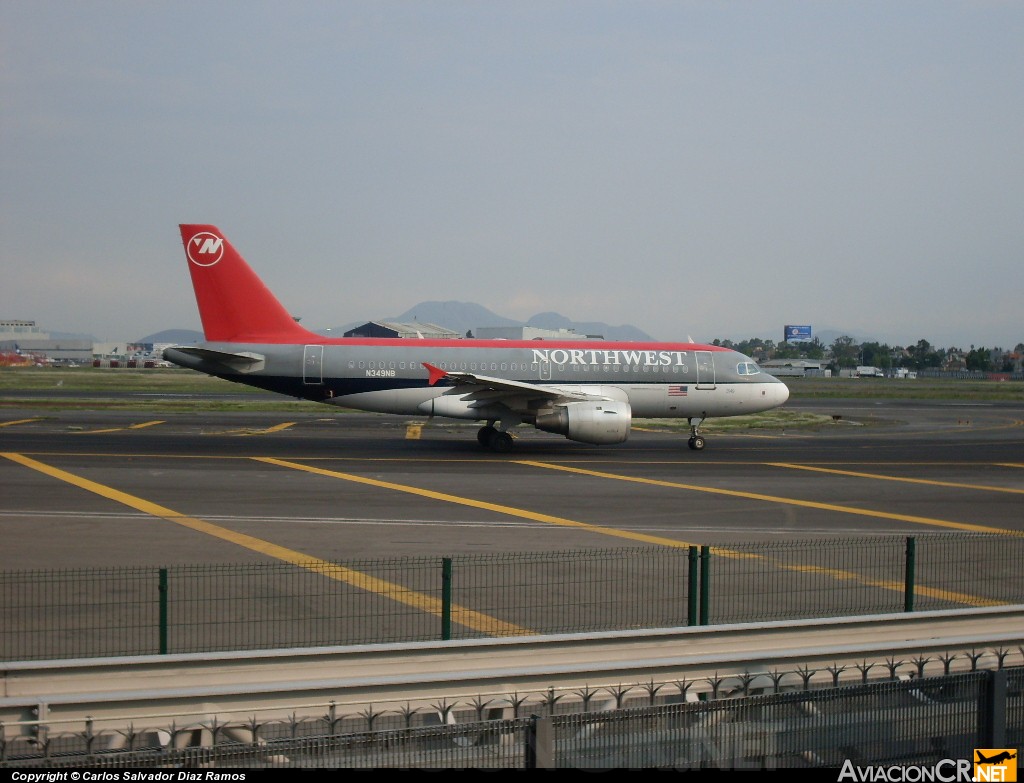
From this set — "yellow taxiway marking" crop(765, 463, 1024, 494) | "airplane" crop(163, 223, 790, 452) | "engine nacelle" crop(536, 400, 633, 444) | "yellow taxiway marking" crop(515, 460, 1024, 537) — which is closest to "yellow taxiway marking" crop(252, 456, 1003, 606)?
"yellow taxiway marking" crop(515, 460, 1024, 537)

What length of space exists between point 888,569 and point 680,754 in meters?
8.70

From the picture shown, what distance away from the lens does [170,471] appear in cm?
2473

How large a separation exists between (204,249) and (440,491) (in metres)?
14.4

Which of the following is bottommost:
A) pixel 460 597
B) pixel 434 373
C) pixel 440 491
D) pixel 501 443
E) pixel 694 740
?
pixel 440 491

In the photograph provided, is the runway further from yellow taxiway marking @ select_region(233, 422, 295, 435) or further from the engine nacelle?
the engine nacelle

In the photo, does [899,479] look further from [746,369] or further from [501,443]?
[501,443]

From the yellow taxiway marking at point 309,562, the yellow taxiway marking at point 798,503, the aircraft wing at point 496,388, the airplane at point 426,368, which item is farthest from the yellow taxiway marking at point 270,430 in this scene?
the yellow taxiway marking at point 798,503

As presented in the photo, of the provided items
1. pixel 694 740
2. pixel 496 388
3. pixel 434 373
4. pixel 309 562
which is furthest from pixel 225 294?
pixel 694 740

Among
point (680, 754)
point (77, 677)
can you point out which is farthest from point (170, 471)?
point (680, 754)

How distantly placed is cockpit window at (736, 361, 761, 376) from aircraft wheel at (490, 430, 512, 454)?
880 cm

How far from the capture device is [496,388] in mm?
29688

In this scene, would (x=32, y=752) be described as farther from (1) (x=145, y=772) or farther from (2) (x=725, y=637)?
(2) (x=725, y=637)

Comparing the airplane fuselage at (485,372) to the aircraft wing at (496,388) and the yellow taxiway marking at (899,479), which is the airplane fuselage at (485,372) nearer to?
the aircraft wing at (496,388)

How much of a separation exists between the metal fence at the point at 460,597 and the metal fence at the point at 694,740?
3.42m
